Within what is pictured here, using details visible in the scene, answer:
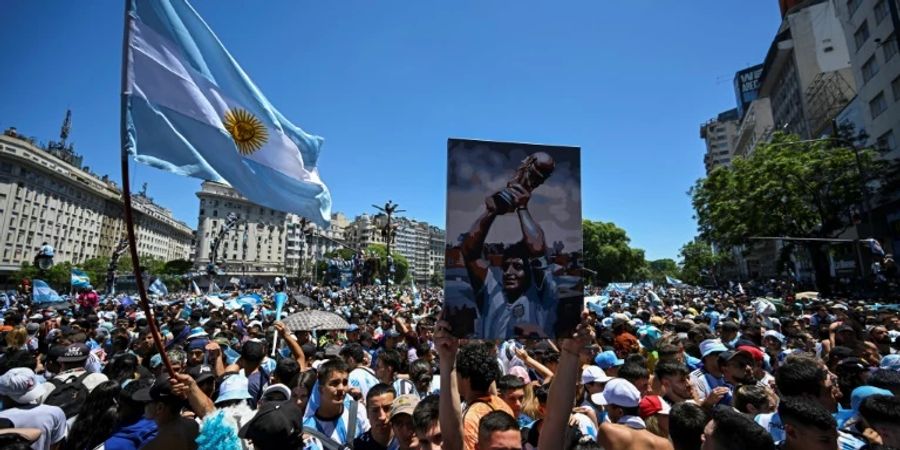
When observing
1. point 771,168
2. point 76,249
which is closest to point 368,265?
point 771,168

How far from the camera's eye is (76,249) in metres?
81.4

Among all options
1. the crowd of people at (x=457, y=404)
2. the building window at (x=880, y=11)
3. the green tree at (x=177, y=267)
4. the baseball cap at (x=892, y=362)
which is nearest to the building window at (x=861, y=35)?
the building window at (x=880, y=11)

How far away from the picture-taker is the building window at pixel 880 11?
26831 millimetres

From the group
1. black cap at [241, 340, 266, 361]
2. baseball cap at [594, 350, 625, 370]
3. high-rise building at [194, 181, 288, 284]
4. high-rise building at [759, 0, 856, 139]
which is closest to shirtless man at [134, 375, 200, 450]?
black cap at [241, 340, 266, 361]

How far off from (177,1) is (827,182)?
33.9m

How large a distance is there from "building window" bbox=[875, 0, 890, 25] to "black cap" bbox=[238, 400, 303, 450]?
1580 inches

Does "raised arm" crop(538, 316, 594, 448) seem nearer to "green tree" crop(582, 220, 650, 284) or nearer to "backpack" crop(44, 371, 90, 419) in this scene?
"backpack" crop(44, 371, 90, 419)

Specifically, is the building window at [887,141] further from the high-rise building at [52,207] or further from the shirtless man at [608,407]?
the high-rise building at [52,207]

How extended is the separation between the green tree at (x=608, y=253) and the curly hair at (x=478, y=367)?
2605 inches

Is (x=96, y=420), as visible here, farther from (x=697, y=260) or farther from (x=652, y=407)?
(x=697, y=260)

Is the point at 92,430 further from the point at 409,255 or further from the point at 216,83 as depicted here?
the point at 409,255

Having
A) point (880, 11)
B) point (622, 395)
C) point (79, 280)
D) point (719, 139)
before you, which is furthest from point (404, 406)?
point (719, 139)

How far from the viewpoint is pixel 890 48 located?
26859 millimetres

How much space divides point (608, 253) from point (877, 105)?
41233 mm
